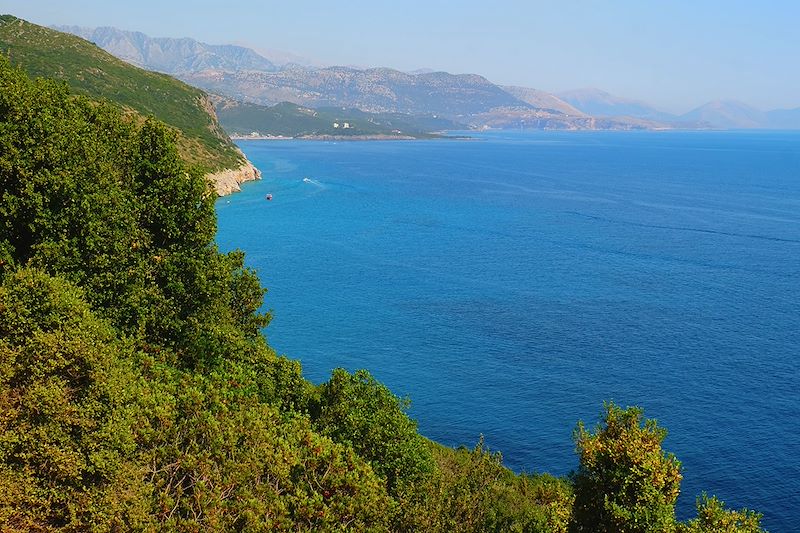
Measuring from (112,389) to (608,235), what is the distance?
89.9 m

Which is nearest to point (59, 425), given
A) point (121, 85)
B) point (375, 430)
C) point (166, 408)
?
point (166, 408)

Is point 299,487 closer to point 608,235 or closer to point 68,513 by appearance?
point 68,513

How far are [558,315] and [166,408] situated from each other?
50.2 m

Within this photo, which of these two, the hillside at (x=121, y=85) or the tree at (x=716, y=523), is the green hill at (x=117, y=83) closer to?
the hillside at (x=121, y=85)

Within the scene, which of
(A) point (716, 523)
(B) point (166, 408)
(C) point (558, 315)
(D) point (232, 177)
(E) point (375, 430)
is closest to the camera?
(A) point (716, 523)

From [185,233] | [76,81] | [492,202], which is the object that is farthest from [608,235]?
[76,81]

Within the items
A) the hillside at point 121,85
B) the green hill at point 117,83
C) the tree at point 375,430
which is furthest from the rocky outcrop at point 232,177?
the tree at point 375,430

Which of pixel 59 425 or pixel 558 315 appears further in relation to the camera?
pixel 558 315

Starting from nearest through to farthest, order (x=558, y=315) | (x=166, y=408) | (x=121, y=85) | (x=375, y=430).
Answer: (x=166, y=408) < (x=375, y=430) < (x=558, y=315) < (x=121, y=85)

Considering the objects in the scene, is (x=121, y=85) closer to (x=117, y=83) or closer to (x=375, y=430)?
(x=117, y=83)

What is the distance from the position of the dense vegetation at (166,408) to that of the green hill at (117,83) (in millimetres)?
99235

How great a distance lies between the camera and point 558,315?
62219 mm

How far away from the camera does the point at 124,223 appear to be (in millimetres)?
22781

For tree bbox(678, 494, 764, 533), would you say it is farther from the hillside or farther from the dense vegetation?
the hillside
